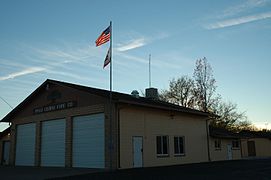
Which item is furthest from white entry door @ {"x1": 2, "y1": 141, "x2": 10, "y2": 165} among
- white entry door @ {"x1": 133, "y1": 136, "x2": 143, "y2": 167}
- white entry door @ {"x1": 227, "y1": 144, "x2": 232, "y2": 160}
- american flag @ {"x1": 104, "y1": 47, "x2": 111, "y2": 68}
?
white entry door @ {"x1": 227, "y1": 144, "x2": 232, "y2": 160}

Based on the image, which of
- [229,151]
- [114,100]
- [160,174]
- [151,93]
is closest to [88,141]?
[114,100]

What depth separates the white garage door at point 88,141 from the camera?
2144 centimetres

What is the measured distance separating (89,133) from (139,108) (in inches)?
147

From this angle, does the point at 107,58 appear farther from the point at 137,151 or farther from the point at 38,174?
the point at 38,174

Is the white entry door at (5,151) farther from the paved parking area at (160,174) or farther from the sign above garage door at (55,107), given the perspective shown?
the paved parking area at (160,174)

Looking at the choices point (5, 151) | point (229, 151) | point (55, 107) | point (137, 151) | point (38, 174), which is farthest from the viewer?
point (229, 151)

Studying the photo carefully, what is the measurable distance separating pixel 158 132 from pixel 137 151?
2687 millimetres

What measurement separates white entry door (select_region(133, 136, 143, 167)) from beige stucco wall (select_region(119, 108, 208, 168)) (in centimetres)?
29

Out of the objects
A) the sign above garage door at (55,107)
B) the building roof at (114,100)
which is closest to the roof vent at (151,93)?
the building roof at (114,100)

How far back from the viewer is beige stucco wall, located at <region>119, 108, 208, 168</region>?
69.9ft

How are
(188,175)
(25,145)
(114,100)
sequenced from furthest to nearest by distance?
1. (25,145)
2. (114,100)
3. (188,175)

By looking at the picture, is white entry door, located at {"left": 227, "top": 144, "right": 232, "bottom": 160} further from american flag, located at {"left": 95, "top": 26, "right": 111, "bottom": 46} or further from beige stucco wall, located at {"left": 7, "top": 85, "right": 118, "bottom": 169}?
american flag, located at {"left": 95, "top": 26, "right": 111, "bottom": 46}

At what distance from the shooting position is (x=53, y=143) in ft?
80.9

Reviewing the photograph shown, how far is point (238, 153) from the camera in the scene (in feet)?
116
